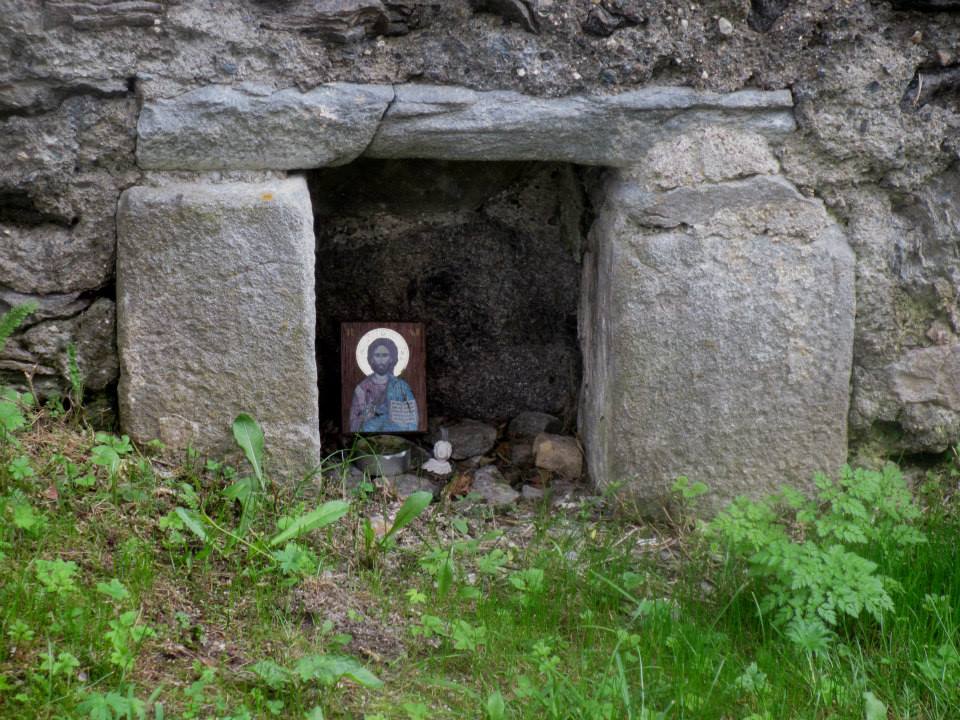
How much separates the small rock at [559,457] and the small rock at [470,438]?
0.18 meters

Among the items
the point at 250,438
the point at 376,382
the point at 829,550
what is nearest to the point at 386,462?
the point at 376,382

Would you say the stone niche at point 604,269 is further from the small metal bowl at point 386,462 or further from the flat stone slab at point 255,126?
the small metal bowl at point 386,462

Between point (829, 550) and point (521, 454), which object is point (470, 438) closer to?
point (521, 454)

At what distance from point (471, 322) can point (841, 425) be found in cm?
120

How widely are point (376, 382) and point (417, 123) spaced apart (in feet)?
3.18

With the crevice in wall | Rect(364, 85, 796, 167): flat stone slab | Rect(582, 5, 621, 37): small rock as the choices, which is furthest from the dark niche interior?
the crevice in wall

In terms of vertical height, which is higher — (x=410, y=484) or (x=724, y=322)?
(x=724, y=322)

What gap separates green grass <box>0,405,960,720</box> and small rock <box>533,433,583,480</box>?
0.49m

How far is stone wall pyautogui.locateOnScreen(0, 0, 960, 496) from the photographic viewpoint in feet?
7.78

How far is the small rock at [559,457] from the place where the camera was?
305cm

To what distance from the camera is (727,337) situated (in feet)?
8.45

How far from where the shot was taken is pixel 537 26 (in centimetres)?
245

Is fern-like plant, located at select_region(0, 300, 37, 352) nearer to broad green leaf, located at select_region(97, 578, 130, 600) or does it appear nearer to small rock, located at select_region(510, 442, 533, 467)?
broad green leaf, located at select_region(97, 578, 130, 600)

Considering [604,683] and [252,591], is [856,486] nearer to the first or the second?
[604,683]
